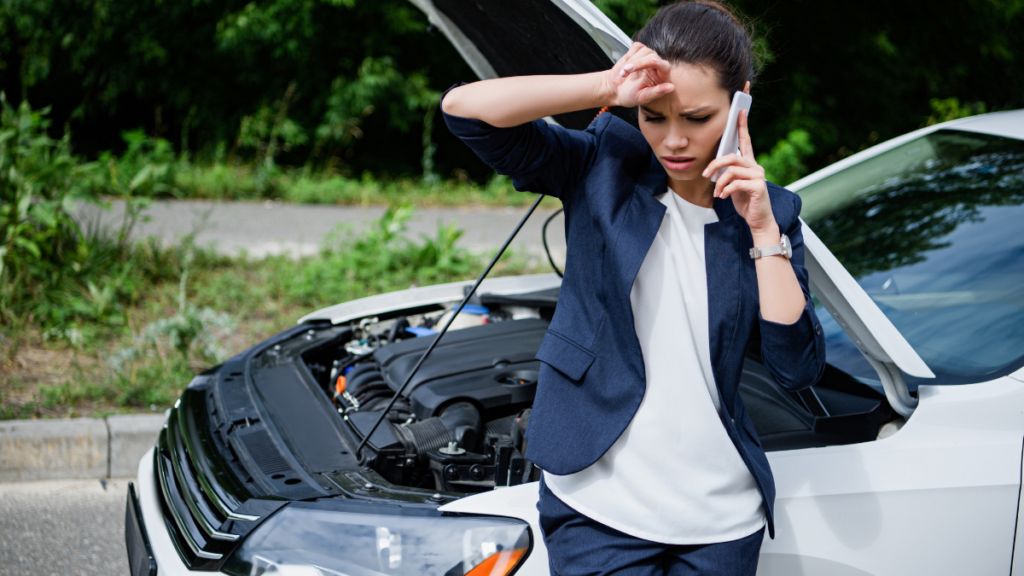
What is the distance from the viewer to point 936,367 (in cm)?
194

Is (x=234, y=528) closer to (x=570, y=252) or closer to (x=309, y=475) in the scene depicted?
(x=309, y=475)

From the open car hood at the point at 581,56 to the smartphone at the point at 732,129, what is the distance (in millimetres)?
256

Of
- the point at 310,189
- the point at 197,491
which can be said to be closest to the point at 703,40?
the point at 197,491

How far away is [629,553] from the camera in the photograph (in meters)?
1.28

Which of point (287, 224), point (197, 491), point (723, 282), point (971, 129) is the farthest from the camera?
point (287, 224)

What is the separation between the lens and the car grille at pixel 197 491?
1672mm

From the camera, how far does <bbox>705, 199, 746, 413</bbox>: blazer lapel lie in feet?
4.13

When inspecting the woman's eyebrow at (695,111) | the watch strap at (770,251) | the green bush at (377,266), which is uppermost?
the woman's eyebrow at (695,111)

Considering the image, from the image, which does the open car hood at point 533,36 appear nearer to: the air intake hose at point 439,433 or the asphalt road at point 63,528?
the air intake hose at point 439,433

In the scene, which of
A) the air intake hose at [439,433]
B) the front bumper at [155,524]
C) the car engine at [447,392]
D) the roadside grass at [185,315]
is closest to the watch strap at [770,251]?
the car engine at [447,392]

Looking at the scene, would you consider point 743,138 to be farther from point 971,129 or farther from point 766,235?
point 971,129

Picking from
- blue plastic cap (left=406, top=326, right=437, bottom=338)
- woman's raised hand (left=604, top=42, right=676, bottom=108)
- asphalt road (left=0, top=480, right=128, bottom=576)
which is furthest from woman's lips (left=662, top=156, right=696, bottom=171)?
asphalt road (left=0, top=480, right=128, bottom=576)

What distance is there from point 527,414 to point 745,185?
104 centimetres

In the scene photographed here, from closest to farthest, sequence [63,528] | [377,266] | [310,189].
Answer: [63,528] < [377,266] < [310,189]
